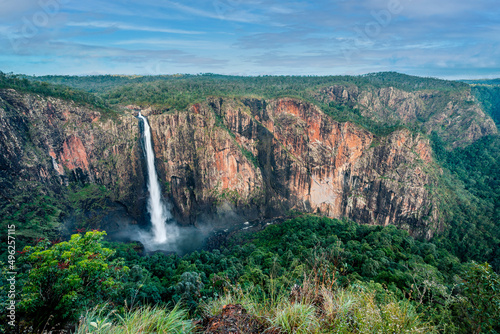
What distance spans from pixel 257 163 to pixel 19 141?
3467 cm

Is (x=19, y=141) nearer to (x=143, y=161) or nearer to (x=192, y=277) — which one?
(x=143, y=161)

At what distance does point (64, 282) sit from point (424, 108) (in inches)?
3829

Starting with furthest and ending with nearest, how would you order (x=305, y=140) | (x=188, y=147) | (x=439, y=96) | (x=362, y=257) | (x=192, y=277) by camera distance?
(x=439, y=96), (x=305, y=140), (x=188, y=147), (x=362, y=257), (x=192, y=277)

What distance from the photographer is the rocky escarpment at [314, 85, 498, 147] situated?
6656 centimetres

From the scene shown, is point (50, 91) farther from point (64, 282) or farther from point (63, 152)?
point (64, 282)

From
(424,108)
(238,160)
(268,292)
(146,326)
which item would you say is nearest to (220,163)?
(238,160)

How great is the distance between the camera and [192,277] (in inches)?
663

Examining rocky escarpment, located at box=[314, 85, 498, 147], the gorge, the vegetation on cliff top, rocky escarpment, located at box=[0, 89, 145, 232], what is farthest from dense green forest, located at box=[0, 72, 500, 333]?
rocky escarpment, located at box=[314, 85, 498, 147]

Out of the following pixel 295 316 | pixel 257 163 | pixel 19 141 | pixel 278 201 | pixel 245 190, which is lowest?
pixel 278 201

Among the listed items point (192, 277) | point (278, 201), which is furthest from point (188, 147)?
point (192, 277)

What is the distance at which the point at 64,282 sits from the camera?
6344 millimetres

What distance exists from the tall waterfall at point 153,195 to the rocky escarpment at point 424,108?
39.1 m

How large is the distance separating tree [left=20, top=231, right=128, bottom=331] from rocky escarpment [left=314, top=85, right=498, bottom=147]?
5926 centimetres

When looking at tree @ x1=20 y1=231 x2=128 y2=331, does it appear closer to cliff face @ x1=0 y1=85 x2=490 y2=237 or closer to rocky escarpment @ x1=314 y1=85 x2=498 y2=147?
cliff face @ x1=0 y1=85 x2=490 y2=237
